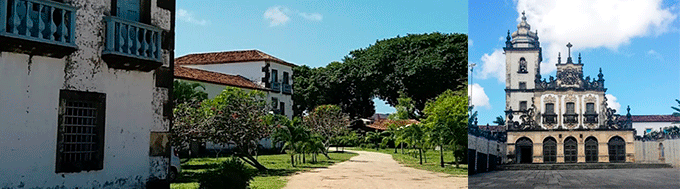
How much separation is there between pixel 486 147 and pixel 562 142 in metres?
1.14

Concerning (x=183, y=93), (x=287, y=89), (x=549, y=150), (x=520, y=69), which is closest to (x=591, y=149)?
(x=549, y=150)

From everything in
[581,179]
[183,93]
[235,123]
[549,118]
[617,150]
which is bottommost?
[581,179]

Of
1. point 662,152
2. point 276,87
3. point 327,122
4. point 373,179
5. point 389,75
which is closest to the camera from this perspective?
point 662,152

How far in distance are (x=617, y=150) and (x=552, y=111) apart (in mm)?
1078

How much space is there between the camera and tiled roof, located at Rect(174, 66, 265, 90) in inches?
719

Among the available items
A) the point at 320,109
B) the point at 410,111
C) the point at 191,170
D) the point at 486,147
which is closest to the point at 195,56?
the point at 320,109

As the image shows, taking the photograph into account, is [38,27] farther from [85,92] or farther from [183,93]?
[183,93]

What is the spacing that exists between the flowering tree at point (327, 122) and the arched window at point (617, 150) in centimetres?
1279

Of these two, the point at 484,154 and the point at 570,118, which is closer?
the point at 570,118

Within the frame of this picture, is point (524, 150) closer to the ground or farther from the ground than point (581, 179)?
farther from the ground

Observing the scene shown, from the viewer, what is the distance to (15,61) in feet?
16.0

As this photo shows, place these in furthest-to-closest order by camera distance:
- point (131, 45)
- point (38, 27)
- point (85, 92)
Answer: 1. point (131, 45)
2. point (85, 92)
3. point (38, 27)

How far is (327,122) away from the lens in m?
21.9

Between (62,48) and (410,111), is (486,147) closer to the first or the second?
(62,48)
